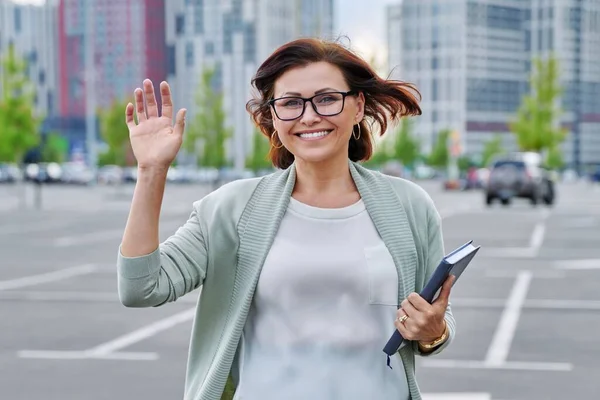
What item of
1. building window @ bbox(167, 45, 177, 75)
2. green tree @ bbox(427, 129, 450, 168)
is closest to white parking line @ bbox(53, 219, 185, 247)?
green tree @ bbox(427, 129, 450, 168)

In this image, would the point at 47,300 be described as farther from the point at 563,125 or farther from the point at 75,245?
the point at 563,125

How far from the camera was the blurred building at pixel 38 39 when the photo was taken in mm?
157875

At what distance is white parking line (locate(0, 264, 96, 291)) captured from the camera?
13748mm

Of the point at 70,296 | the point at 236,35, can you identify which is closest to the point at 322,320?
the point at 70,296

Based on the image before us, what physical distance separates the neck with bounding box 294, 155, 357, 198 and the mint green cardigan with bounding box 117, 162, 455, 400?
0.03 metres

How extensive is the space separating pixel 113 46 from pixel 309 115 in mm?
156307

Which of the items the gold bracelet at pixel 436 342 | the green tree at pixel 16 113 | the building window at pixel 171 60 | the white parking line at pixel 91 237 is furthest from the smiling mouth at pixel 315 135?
the building window at pixel 171 60

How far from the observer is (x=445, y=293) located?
8.87 feet

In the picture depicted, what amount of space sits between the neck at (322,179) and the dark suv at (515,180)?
113 ft

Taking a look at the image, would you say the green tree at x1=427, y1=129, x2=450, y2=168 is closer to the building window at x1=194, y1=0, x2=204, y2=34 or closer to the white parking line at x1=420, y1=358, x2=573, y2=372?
the building window at x1=194, y1=0, x2=204, y2=34

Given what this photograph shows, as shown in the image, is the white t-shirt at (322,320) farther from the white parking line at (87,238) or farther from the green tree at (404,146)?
the green tree at (404,146)

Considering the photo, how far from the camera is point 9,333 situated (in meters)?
9.87

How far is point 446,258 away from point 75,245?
1811 cm

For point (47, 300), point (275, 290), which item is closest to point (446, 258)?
point (275, 290)
